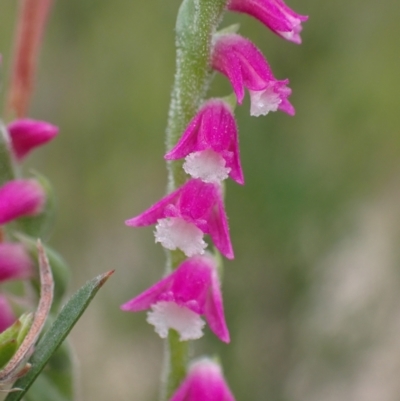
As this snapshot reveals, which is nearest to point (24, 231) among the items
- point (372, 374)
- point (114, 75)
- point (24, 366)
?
point (24, 366)

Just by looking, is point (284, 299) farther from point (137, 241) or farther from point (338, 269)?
point (137, 241)

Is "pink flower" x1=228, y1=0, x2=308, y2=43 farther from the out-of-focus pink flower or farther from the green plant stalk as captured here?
the out-of-focus pink flower

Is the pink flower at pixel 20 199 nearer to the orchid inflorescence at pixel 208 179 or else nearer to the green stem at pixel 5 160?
the green stem at pixel 5 160

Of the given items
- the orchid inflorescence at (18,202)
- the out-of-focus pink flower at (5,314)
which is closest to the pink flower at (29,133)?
the orchid inflorescence at (18,202)

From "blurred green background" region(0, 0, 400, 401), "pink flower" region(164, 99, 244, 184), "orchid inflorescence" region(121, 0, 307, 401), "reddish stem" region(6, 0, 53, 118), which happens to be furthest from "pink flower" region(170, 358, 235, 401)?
"blurred green background" region(0, 0, 400, 401)

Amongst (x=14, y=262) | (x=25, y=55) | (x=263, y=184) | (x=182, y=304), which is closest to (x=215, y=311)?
(x=182, y=304)

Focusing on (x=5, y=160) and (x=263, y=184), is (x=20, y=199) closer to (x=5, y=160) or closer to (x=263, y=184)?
(x=5, y=160)

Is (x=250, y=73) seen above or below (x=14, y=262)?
above
